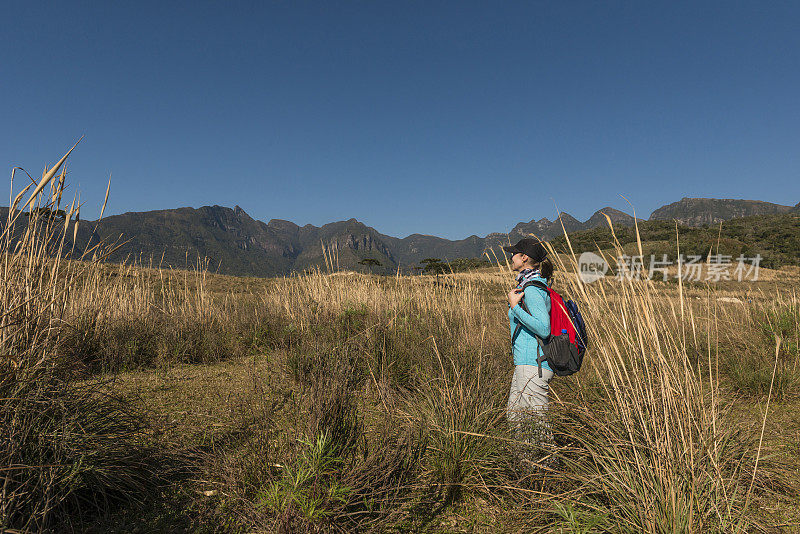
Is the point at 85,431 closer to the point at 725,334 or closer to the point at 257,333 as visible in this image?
the point at 257,333

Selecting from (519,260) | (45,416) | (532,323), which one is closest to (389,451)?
(532,323)

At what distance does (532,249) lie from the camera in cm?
256

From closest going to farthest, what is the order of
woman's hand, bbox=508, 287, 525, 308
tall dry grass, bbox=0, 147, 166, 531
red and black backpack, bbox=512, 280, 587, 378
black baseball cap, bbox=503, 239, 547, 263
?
tall dry grass, bbox=0, 147, 166, 531, red and black backpack, bbox=512, 280, 587, 378, woman's hand, bbox=508, 287, 525, 308, black baseball cap, bbox=503, 239, 547, 263

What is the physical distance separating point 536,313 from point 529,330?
233 mm

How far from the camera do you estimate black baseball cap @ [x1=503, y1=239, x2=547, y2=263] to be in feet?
8.36

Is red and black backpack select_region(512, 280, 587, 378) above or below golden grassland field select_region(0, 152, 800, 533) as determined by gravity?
above

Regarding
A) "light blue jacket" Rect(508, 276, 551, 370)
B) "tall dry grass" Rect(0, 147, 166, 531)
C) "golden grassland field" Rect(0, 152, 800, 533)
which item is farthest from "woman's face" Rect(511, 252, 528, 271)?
"tall dry grass" Rect(0, 147, 166, 531)

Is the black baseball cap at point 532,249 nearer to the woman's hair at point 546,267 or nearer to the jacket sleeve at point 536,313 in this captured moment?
the woman's hair at point 546,267

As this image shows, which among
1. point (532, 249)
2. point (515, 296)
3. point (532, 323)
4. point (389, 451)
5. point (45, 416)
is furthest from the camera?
point (532, 249)

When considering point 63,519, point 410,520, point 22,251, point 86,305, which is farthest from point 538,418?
point 86,305

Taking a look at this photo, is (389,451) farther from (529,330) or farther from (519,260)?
(519,260)

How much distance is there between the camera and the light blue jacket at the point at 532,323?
224cm

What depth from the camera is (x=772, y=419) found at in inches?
131

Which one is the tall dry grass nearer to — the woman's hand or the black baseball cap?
the woman's hand
